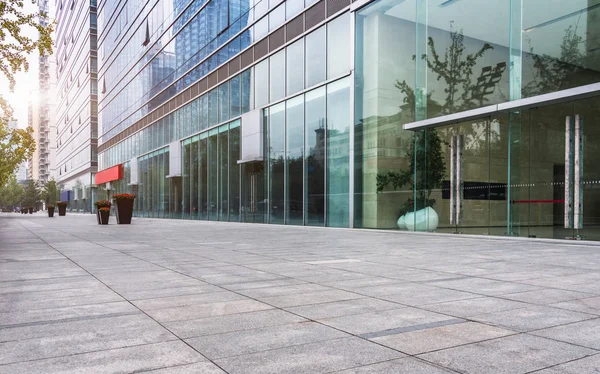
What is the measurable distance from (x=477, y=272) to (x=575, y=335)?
329 cm

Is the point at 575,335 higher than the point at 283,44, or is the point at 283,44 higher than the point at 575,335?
the point at 283,44

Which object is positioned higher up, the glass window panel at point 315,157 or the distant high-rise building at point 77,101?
the distant high-rise building at point 77,101

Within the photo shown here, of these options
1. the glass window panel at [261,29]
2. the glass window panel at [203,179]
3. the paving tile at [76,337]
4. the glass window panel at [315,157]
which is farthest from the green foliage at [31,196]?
the paving tile at [76,337]

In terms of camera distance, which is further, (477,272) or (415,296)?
(477,272)

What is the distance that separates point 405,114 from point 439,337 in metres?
14.0

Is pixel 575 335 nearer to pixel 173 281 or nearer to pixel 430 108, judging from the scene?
pixel 173 281

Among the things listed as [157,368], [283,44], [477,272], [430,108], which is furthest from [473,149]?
[157,368]

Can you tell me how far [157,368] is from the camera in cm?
A: 293

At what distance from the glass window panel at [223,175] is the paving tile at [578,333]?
993 inches

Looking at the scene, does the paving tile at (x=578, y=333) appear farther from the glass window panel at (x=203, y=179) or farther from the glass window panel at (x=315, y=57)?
the glass window panel at (x=203, y=179)

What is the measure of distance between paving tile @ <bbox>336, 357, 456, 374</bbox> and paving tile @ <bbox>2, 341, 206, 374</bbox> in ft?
3.35

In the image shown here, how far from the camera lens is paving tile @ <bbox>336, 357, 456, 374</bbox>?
2.86 m

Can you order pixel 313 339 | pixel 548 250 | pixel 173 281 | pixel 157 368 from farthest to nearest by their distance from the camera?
1. pixel 548 250
2. pixel 173 281
3. pixel 313 339
4. pixel 157 368

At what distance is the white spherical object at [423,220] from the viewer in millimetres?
16084
